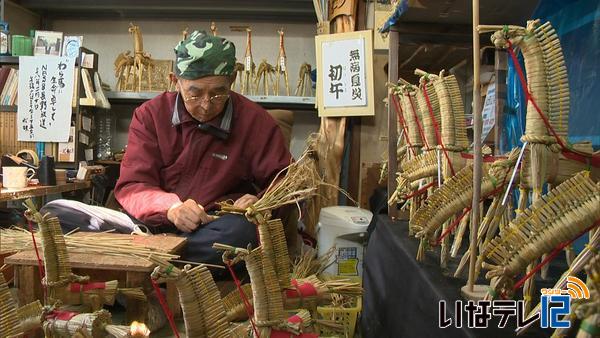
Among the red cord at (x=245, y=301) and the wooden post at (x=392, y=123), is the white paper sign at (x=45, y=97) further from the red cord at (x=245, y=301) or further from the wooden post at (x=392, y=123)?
the red cord at (x=245, y=301)

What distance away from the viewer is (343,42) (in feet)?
8.85

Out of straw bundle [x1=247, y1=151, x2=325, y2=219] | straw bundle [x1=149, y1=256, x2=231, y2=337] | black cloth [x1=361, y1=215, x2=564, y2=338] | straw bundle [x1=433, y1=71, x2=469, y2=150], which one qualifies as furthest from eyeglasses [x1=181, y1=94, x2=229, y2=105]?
straw bundle [x1=149, y1=256, x2=231, y2=337]

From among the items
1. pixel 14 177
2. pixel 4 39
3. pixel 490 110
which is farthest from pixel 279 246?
pixel 4 39

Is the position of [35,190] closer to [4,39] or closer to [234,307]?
[4,39]

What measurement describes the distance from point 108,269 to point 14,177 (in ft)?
5.19

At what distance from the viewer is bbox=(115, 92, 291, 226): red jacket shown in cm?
196

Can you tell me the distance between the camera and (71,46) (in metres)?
2.96

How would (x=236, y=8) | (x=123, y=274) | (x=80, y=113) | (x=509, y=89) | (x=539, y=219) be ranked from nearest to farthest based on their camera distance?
(x=539, y=219), (x=123, y=274), (x=509, y=89), (x=80, y=113), (x=236, y=8)

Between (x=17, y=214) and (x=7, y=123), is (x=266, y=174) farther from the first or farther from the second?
(x=7, y=123)

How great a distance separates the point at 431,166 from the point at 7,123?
2.95 m

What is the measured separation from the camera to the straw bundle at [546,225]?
74 centimetres

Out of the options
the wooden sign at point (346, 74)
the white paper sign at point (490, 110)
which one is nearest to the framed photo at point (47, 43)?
the wooden sign at point (346, 74)

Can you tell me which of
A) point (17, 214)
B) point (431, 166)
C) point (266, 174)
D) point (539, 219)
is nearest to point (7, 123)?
point (17, 214)

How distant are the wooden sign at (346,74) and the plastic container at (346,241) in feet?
2.57
